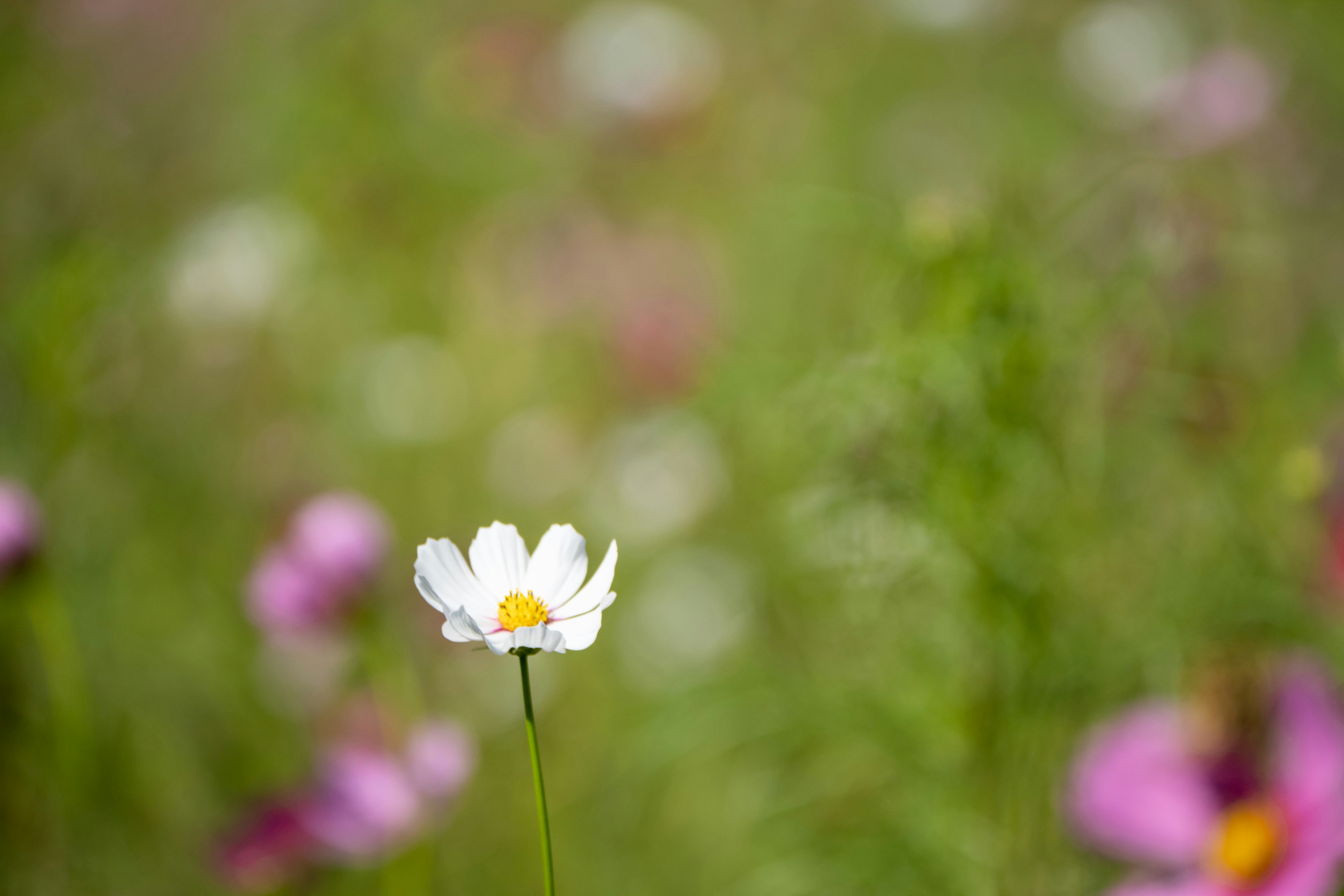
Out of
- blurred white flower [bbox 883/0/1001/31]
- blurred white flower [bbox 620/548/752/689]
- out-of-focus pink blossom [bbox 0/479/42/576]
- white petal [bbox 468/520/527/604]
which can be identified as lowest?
white petal [bbox 468/520/527/604]

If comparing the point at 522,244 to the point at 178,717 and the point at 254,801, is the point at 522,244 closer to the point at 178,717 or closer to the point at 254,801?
the point at 178,717

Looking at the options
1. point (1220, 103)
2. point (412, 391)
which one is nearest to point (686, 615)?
point (412, 391)

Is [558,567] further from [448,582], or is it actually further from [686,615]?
[686,615]

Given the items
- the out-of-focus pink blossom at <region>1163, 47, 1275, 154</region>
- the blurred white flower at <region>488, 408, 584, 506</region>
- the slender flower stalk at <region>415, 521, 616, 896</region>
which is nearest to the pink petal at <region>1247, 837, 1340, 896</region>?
the slender flower stalk at <region>415, 521, 616, 896</region>

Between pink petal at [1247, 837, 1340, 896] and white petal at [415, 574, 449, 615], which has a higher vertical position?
white petal at [415, 574, 449, 615]

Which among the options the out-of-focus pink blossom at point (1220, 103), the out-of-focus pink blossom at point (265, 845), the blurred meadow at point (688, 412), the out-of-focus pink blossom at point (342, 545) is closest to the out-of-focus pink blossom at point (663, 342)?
the blurred meadow at point (688, 412)

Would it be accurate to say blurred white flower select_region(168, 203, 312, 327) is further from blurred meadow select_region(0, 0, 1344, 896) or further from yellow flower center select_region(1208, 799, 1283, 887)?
yellow flower center select_region(1208, 799, 1283, 887)
